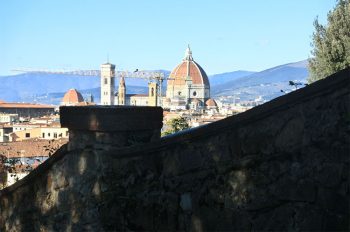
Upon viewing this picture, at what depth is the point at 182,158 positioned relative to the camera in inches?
111

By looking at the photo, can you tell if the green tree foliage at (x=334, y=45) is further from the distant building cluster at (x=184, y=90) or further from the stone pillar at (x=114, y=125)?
the distant building cluster at (x=184, y=90)

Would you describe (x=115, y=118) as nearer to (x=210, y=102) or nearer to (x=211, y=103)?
(x=211, y=103)

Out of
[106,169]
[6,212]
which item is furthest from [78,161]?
[6,212]

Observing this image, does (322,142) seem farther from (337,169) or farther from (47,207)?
(47,207)

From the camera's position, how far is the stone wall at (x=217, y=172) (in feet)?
7.71

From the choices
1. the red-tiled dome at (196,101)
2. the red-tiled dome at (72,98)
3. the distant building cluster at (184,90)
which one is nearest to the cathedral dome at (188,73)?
the distant building cluster at (184,90)

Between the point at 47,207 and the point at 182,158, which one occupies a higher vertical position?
the point at 182,158

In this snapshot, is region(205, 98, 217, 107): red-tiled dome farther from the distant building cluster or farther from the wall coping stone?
the wall coping stone

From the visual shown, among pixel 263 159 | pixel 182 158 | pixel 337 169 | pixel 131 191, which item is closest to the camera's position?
pixel 337 169

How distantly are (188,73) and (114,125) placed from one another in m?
149

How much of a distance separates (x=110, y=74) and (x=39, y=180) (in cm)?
15588

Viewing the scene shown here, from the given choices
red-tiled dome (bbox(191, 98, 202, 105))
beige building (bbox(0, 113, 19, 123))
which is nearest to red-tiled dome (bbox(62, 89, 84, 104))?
beige building (bbox(0, 113, 19, 123))

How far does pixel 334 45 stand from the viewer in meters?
11.5

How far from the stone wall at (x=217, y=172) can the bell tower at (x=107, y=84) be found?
15183cm
